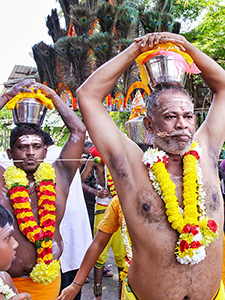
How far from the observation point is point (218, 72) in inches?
81.2

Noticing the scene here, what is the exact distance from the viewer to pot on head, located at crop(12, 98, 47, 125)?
108 inches

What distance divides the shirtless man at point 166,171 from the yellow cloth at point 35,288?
3.52 ft

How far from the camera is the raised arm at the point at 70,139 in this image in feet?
9.32

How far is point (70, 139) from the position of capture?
286cm

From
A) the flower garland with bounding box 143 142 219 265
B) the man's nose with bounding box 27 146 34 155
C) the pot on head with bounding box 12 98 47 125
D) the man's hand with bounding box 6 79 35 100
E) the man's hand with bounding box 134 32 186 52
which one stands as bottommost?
the flower garland with bounding box 143 142 219 265

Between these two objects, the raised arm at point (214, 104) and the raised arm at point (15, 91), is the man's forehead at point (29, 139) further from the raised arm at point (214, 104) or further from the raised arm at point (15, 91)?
the raised arm at point (214, 104)

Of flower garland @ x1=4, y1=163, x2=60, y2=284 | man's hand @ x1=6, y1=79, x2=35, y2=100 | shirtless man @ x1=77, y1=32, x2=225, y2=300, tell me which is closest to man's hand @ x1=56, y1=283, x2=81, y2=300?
flower garland @ x1=4, y1=163, x2=60, y2=284

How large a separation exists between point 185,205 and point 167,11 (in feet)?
32.7

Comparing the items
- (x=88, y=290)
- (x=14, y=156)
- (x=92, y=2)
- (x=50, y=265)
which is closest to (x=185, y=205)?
(x=50, y=265)

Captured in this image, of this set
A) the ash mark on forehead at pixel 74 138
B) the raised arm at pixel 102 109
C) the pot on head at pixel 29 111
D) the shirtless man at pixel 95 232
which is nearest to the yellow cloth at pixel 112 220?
the raised arm at pixel 102 109

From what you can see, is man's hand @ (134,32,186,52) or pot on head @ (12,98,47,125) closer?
man's hand @ (134,32,186,52)

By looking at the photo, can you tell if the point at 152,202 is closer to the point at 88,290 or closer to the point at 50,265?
the point at 50,265

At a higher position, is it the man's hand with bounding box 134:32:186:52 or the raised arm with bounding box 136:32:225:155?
the man's hand with bounding box 134:32:186:52

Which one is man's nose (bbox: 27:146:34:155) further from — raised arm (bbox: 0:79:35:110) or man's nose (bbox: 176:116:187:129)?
man's nose (bbox: 176:116:187:129)
